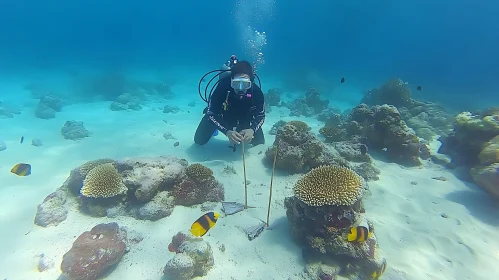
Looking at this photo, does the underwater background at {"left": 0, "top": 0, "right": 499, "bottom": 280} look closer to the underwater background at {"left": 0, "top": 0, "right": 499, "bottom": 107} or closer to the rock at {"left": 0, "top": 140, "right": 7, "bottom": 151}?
the rock at {"left": 0, "top": 140, "right": 7, "bottom": 151}

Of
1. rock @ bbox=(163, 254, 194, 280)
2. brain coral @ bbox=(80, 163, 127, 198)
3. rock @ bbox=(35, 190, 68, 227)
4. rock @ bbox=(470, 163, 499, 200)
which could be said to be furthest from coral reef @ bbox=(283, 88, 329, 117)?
rock @ bbox=(163, 254, 194, 280)

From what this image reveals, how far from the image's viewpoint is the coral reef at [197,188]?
5.42 meters

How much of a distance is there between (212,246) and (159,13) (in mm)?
163489

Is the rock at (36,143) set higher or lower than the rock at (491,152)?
lower

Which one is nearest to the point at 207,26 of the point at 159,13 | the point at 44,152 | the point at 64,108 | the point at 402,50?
the point at 159,13

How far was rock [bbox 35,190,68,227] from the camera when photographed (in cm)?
488

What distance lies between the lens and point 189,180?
18.1 feet

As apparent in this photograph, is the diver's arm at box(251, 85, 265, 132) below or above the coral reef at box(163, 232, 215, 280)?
above

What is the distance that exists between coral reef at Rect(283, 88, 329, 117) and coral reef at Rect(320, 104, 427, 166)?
6.61 metres

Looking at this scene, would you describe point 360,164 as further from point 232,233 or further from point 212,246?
point 212,246

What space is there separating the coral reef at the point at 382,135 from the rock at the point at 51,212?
7.49 meters

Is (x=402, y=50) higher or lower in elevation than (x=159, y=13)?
lower

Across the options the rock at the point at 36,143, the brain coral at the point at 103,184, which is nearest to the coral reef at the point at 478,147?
the brain coral at the point at 103,184

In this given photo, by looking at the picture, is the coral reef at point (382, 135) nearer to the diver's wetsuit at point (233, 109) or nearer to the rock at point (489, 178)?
the rock at point (489, 178)
